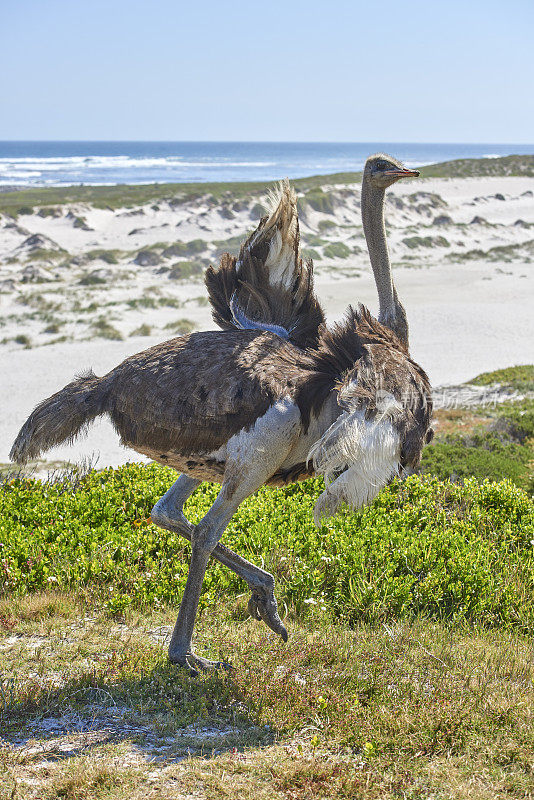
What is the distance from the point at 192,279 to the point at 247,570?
20.4 metres

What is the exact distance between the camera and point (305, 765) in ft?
10.1

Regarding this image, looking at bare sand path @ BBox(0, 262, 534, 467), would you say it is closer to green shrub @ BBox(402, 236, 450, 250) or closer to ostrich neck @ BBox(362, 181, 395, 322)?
ostrich neck @ BBox(362, 181, 395, 322)

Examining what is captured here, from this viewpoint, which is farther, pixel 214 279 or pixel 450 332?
pixel 450 332

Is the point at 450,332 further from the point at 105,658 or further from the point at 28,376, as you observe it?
the point at 105,658

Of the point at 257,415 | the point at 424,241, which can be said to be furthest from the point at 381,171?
the point at 424,241

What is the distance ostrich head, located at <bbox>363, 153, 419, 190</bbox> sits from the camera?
429 centimetres

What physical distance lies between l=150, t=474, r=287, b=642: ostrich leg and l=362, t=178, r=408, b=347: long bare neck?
1.18m

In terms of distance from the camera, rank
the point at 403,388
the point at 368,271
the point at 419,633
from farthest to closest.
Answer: the point at 368,271, the point at 419,633, the point at 403,388

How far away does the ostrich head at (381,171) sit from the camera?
4.29 m

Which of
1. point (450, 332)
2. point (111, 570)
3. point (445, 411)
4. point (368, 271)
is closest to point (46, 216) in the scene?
point (368, 271)

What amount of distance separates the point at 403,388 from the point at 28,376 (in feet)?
36.0

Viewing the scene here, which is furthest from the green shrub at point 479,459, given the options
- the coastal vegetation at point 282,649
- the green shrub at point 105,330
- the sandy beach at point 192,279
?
the green shrub at point 105,330

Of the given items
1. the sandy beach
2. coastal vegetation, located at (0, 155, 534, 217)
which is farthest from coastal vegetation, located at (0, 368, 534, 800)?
coastal vegetation, located at (0, 155, 534, 217)

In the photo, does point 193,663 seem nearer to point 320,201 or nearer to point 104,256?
point 104,256
